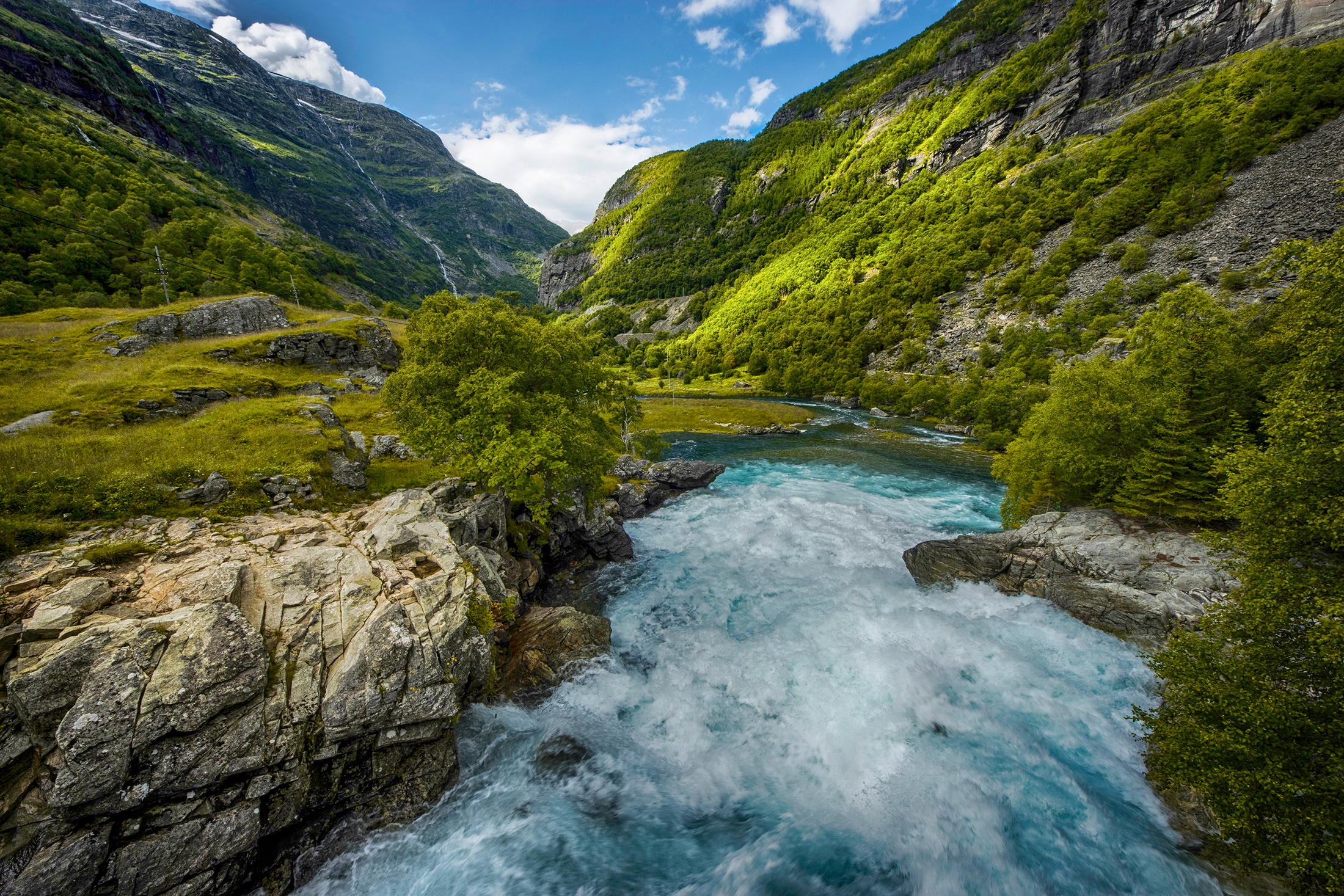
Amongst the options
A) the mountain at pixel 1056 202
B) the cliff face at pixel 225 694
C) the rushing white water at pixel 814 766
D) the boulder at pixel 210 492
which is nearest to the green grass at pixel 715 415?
the mountain at pixel 1056 202

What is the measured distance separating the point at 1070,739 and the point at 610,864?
Result: 51.6 feet

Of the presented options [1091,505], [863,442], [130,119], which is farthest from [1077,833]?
[130,119]

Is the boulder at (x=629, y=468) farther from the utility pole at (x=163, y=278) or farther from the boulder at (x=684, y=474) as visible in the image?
the utility pole at (x=163, y=278)

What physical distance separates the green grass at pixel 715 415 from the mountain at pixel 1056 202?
19170mm

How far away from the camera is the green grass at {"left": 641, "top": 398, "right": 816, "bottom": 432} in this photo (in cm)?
7481

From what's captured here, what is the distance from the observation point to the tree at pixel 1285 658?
898 cm

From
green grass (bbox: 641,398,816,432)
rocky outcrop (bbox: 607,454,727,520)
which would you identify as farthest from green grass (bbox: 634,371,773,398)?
rocky outcrop (bbox: 607,454,727,520)

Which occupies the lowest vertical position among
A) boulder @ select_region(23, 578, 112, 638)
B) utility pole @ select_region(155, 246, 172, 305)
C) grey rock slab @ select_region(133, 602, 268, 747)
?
grey rock slab @ select_region(133, 602, 268, 747)

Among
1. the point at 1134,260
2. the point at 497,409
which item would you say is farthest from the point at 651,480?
the point at 1134,260

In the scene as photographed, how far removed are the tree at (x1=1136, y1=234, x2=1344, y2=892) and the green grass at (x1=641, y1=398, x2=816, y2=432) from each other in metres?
60.7

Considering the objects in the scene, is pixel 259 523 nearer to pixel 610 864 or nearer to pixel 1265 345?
pixel 610 864

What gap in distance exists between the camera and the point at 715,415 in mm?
84312

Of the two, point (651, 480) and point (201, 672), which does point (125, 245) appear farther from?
point (201, 672)

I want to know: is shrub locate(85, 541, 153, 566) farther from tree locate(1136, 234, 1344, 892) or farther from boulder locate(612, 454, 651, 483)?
boulder locate(612, 454, 651, 483)
